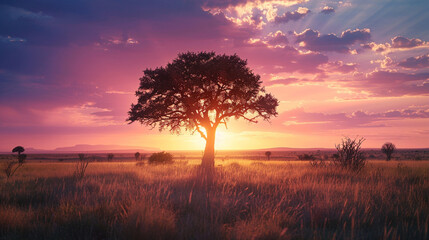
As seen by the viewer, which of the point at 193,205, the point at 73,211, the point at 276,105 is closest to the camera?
the point at 73,211

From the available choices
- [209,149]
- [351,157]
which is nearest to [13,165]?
[209,149]

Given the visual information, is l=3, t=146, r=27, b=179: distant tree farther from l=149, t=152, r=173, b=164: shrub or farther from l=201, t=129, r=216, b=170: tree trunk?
l=149, t=152, r=173, b=164: shrub

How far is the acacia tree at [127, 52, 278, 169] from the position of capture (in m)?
20.6

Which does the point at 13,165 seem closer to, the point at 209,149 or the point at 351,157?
the point at 209,149

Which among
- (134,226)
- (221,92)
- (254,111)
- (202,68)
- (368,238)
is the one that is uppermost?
(202,68)

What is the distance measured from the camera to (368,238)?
4.50 meters

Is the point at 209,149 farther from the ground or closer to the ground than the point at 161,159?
farther from the ground

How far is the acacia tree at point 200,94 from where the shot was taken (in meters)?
20.6

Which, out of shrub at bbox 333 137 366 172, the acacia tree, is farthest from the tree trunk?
shrub at bbox 333 137 366 172

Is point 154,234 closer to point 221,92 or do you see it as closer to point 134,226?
point 134,226

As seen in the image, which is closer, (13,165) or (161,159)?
(13,165)

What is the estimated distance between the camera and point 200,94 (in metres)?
21.2

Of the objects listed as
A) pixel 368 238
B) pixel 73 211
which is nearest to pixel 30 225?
pixel 73 211

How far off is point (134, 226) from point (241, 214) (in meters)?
2.75
